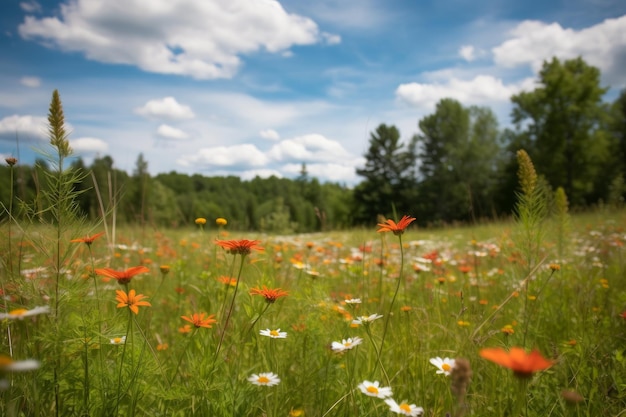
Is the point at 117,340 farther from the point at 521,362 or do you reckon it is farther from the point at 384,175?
the point at 384,175

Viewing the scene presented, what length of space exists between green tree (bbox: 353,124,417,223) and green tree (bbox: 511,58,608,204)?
1152cm

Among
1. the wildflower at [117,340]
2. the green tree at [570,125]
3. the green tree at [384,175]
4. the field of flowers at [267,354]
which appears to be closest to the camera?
the field of flowers at [267,354]

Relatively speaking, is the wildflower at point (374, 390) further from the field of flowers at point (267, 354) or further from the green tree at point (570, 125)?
the green tree at point (570, 125)

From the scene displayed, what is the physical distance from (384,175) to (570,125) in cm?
1523

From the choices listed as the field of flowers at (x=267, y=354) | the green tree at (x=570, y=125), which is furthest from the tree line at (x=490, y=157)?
the field of flowers at (x=267, y=354)

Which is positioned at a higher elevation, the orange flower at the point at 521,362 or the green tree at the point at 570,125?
the green tree at the point at 570,125

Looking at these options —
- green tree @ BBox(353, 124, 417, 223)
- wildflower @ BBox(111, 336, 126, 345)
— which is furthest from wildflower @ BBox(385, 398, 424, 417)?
green tree @ BBox(353, 124, 417, 223)

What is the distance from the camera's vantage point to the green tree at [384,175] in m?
33.8

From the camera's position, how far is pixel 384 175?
35000 millimetres

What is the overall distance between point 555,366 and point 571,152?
25.7 m

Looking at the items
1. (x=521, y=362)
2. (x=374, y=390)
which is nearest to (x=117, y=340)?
(x=374, y=390)

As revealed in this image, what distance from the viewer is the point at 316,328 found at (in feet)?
5.62

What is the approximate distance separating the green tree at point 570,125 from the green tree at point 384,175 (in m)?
11.5

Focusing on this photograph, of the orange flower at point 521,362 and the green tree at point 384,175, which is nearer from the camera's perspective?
the orange flower at point 521,362
